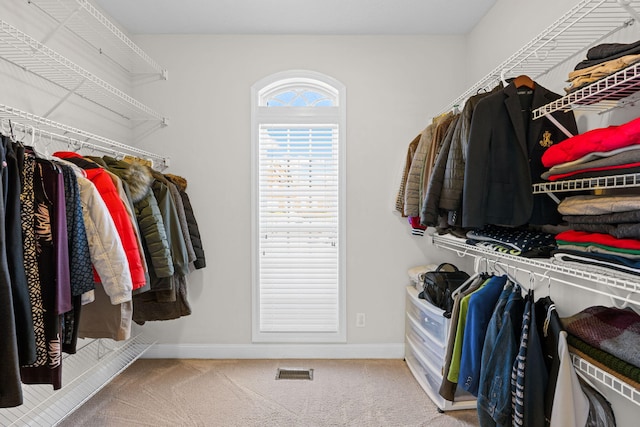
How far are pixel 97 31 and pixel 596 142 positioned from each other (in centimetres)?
293

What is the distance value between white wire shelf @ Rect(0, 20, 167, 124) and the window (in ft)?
3.12

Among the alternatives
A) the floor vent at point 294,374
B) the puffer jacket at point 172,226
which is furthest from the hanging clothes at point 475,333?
the puffer jacket at point 172,226

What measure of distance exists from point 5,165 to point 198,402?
1751 mm

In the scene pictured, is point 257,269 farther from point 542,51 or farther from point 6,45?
point 542,51

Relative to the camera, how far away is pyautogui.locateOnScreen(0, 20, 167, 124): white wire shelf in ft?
5.41

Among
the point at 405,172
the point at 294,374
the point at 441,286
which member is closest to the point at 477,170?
the point at 441,286

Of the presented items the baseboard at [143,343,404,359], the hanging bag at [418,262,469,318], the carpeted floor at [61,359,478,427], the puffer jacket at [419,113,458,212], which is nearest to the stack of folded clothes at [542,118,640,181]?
the puffer jacket at [419,113,458,212]

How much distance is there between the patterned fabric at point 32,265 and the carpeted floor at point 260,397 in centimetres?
103

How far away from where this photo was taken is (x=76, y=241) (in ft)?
5.13

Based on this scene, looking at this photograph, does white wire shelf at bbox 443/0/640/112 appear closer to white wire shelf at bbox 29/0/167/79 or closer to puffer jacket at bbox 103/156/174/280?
puffer jacket at bbox 103/156/174/280

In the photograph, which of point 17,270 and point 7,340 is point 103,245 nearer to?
point 17,270

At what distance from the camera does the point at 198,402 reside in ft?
7.83

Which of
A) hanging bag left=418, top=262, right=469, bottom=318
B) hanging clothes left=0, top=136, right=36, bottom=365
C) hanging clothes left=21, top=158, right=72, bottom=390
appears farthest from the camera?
hanging bag left=418, top=262, right=469, bottom=318

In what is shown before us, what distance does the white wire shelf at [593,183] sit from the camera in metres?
1.15
